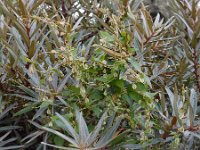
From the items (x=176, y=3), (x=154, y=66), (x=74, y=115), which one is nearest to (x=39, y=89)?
(x=74, y=115)

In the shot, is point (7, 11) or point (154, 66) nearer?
point (7, 11)

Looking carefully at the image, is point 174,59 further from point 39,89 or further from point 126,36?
point 39,89

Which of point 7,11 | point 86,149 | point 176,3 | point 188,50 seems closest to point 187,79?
point 188,50

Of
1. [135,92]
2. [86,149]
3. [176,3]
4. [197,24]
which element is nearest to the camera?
[86,149]

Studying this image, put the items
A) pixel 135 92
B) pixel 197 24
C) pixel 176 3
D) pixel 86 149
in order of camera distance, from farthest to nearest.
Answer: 1. pixel 176 3
2. pixel 197 24
3. pixel 135 92
4. pixel 86 149

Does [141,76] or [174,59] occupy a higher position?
[141,76]

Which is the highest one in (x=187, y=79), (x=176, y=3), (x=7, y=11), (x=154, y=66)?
(x=7, y=11)

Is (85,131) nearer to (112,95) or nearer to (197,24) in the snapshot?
(112,95)
